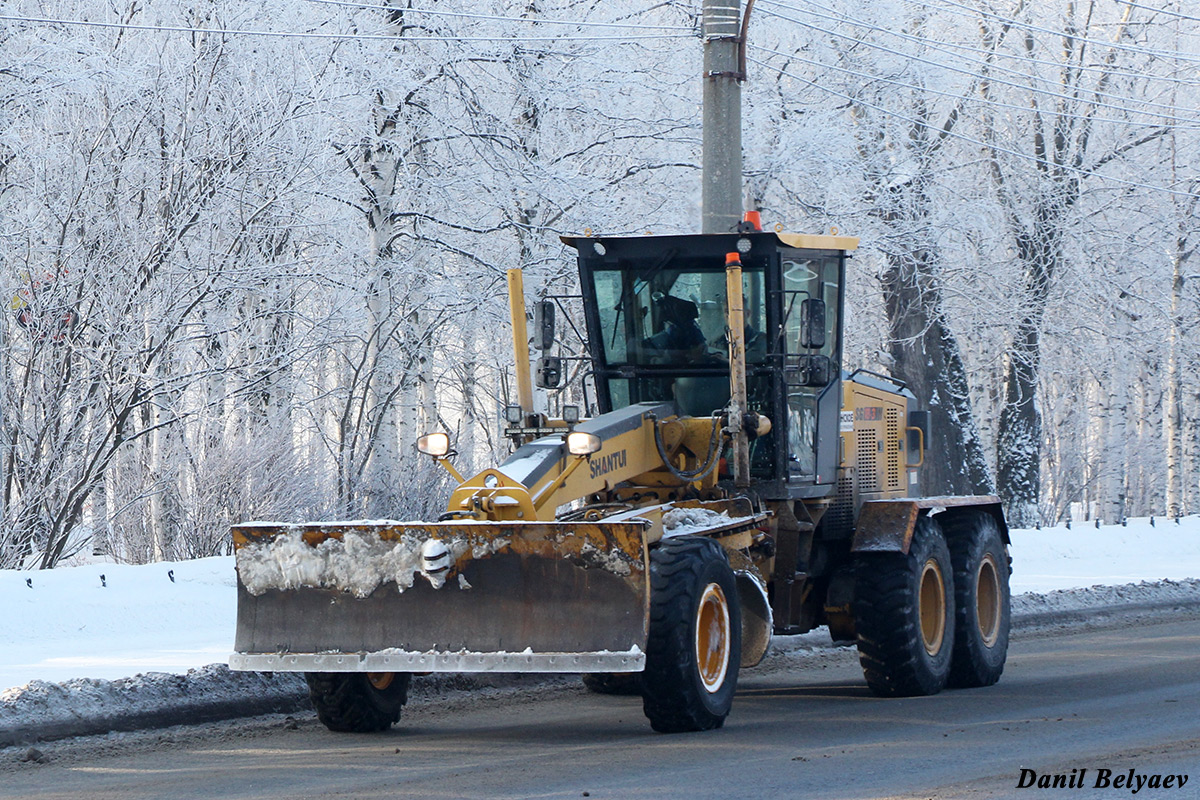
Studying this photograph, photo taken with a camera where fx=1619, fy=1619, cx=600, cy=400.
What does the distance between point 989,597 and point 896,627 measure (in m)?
1.92

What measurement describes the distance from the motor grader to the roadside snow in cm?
98

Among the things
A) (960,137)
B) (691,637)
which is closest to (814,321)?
(691,637)

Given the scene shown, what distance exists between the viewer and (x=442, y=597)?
328 inches

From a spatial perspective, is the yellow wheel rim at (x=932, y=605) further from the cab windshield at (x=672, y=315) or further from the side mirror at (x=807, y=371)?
the cab windshield at (x=672, y=315)

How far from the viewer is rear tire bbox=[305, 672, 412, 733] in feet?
28.8

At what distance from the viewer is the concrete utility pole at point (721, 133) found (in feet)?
46.1

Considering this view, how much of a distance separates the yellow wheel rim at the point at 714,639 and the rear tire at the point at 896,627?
197 cm

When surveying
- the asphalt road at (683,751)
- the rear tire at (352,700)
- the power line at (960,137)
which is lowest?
the asphalt road at (683,751)

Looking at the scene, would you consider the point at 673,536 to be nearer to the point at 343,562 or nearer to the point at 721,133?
the point at 343,562

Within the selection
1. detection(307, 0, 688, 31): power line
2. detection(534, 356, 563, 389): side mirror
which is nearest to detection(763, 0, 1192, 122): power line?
detection(307, 0, 688, 31): power line

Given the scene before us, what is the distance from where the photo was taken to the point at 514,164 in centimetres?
1864

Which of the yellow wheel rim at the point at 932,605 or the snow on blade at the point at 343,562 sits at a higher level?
the snow on blade at the point at 343,562

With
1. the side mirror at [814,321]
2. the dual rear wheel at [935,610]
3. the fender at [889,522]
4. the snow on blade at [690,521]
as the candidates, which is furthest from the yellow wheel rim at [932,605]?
the snow on blade at [690,521]

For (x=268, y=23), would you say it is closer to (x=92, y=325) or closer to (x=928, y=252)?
(x=92, y=325)
